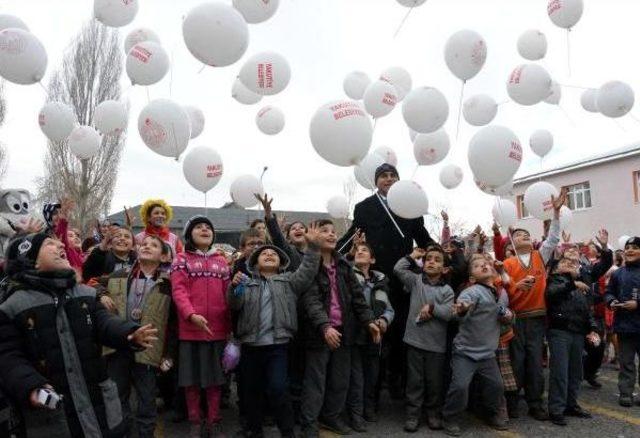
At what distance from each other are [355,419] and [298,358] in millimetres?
658

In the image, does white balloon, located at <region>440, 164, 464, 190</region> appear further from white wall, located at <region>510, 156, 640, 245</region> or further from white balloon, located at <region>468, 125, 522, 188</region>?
white wall, located at <region>510, 156, 640, 245</region>

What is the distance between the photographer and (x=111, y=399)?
97.6 inches

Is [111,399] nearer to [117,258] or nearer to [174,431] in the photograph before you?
[174,431]

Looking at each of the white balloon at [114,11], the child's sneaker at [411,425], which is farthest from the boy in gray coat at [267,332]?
the white balloon at [114,11]

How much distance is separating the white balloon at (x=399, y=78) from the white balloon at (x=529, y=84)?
1.41m

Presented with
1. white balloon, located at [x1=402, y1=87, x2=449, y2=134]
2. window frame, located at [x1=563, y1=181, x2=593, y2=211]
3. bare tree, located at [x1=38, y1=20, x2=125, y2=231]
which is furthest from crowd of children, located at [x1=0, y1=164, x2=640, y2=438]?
window frame, located at [x1=563, y1=181, x2=593, y2=211]

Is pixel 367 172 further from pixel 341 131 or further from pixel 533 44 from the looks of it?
pixel 533 44

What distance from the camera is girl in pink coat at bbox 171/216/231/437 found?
367 centimetres

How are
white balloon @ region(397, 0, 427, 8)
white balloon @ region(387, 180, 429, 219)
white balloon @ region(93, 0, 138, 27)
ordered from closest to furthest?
white balloon @ region(387, 180, 429, 219) < white balloon @ region(397, 0, 427, 8) < white balloon @ region(93, 0, 138, 27)

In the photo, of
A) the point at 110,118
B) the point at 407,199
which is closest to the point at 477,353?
the point at 407,199

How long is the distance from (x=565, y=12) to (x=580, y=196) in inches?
785

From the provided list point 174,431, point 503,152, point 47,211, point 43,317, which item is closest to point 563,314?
point 503,152

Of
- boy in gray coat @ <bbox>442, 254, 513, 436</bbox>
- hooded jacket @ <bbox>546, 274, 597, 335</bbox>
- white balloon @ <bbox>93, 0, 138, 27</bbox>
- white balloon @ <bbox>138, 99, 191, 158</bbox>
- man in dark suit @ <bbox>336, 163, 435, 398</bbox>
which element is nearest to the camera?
boy in gray coat @ <bbox>442, 254, 513, 436</bbox>

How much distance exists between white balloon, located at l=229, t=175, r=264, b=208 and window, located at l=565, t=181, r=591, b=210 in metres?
20.3
